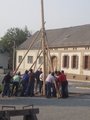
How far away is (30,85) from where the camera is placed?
26.3 m

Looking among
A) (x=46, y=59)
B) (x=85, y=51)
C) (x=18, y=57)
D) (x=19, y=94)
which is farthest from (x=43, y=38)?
(x=18, y=57)

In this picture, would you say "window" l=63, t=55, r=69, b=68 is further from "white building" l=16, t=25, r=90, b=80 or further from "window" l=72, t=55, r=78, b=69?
"window" l=72, t=55, r=78, b=69

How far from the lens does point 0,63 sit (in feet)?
273

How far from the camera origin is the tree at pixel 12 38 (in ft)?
292

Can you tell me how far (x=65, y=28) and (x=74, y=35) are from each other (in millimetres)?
6663

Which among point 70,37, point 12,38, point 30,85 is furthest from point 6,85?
point 12,38

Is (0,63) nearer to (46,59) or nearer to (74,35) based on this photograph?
(74,35)

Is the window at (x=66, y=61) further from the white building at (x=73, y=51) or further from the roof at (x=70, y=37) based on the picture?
the roof at (x=70, y=37)

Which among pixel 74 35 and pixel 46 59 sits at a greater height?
pixel 74 35

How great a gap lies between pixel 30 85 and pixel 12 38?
216 ft

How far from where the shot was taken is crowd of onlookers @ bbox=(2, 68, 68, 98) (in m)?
25.8

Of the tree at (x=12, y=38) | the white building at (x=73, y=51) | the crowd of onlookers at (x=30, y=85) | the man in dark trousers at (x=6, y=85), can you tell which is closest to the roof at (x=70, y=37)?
the white building at (x=73, y=51)

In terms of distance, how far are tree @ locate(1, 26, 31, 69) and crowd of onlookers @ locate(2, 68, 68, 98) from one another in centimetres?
6065

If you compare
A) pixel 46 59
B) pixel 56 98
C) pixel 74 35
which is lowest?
pixel 56 98
